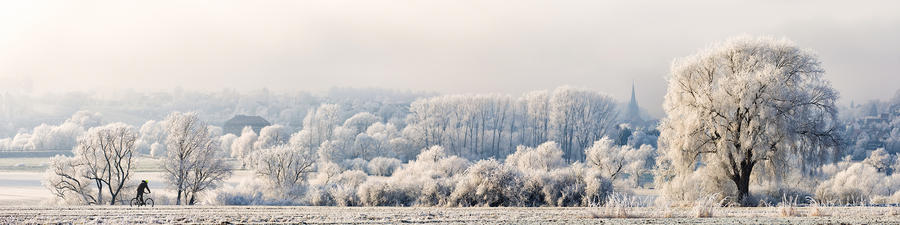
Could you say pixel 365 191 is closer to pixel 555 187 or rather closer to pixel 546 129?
pixel 555 187

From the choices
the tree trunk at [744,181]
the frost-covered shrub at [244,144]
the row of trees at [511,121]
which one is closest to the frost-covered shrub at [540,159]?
the row of trees at [511,121]

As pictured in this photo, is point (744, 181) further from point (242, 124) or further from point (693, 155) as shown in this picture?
point (242, 124)

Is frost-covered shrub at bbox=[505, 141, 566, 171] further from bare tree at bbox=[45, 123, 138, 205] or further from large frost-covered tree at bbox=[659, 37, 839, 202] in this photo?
large frost-covered tree at bbox=[659, 37, 839, 202]

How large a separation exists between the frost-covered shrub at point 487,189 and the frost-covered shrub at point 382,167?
186 feet

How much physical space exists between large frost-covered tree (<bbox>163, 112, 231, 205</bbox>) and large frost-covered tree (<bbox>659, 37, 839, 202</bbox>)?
37018 mm

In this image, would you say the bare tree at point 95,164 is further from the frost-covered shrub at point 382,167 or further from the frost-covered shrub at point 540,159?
the frost-covered shrub at point 382,167

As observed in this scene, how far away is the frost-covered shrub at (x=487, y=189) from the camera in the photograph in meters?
33.0

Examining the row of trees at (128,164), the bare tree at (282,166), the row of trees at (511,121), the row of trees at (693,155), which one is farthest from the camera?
the row of trees at (511,121)

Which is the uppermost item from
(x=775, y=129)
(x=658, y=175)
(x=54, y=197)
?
(x=775, y=129)

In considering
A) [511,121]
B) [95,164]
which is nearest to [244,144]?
[511,121]

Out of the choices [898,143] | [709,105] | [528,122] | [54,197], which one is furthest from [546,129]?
[709,105]

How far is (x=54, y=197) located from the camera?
5656cm

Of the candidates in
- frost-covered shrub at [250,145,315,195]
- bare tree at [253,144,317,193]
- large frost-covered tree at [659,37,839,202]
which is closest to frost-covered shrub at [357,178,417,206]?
large frost-covered tree at [659,37,839,202]

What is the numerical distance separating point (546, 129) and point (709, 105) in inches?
3293
